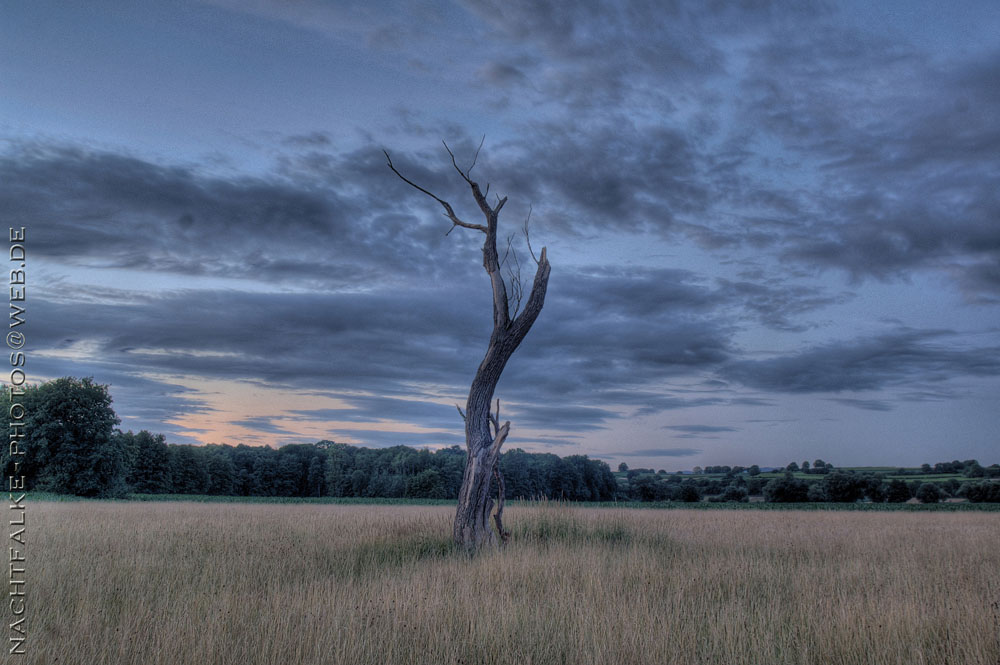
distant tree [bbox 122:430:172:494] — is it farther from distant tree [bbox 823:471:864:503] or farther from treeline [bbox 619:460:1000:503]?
distant tree [bbox 823:471:864:503]

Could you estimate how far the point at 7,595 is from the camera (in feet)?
27.1

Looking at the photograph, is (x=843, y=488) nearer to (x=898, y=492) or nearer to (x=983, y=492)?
(x=898, y=492)

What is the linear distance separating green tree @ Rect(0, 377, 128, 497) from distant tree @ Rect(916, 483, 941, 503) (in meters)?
66.6

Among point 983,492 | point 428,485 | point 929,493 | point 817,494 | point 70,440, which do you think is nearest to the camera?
point 70,440

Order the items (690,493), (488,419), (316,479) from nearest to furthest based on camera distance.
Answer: (488,419)
(690,493)
(316,479)

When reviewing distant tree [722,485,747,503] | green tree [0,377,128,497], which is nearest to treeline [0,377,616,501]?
green tree [0,377,128,497]

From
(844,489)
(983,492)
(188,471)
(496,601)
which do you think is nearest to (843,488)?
(844,489)

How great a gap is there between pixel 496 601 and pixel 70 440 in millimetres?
49677

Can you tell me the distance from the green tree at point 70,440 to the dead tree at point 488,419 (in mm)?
43794

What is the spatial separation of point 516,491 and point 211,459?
38.7m

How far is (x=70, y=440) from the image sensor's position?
4525cm

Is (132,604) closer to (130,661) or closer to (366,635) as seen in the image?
(130,661)

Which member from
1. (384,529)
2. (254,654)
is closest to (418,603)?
(254,654)

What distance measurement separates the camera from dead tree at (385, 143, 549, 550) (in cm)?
1227
